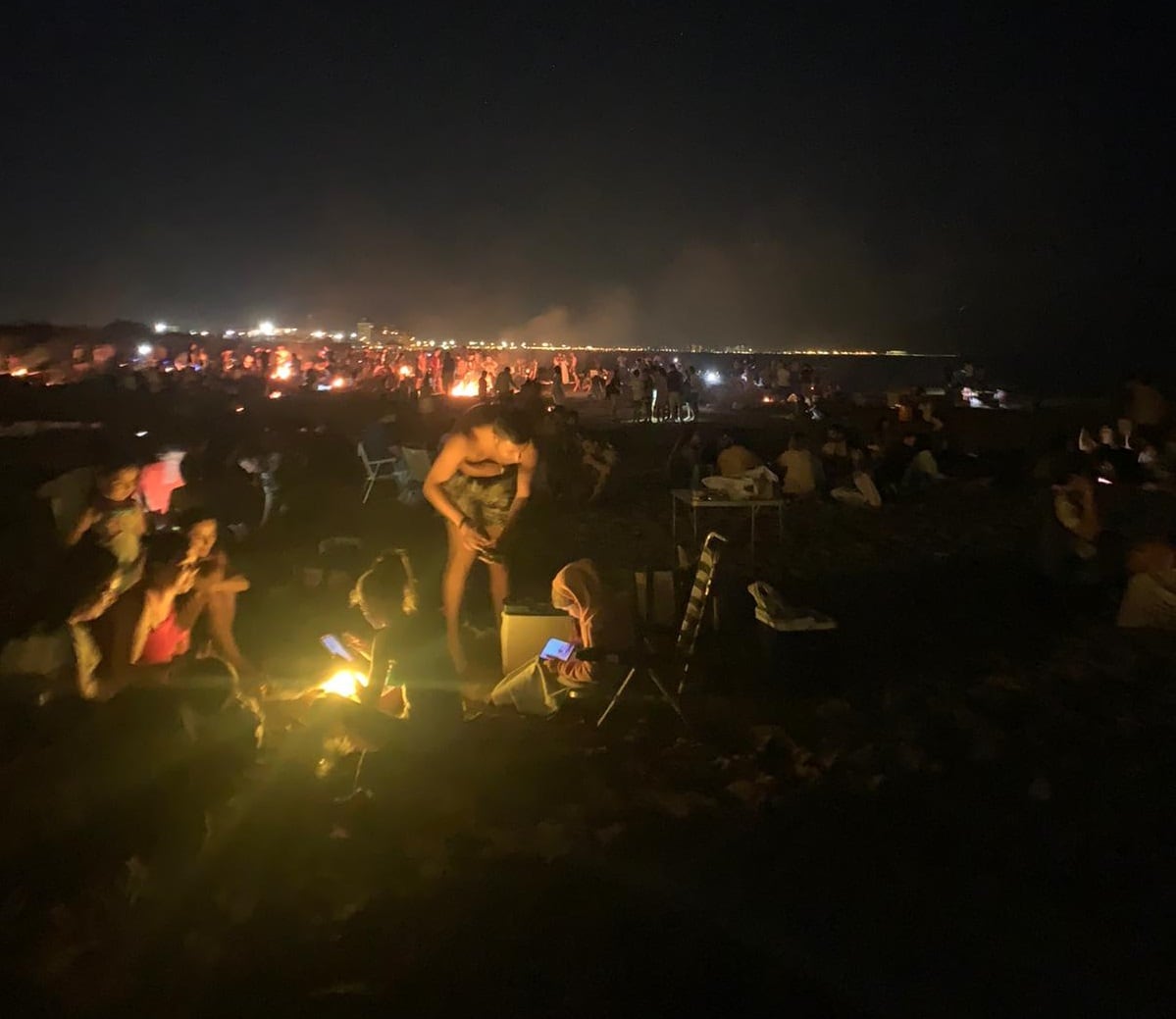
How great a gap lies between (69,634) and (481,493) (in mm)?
2446

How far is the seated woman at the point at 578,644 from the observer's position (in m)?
5.60

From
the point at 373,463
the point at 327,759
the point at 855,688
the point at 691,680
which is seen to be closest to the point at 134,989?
the point at 327,759

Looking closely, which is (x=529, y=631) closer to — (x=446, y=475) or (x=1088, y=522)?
(x=446, y=475)

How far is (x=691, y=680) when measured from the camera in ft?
20.6

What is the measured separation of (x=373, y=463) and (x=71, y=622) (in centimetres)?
877

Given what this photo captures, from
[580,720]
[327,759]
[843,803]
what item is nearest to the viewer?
[843,803]

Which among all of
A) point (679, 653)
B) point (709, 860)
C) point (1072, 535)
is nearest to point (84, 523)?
point (679, 653)

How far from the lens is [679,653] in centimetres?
595

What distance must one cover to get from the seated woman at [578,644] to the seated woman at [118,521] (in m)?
2.21

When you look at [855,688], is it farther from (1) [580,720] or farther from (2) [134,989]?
(2) [134,989]

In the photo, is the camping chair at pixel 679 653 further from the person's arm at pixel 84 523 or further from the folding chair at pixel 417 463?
the folding chair at pixel 417 463

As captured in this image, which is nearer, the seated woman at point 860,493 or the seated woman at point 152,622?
the seated woman at point 152,622

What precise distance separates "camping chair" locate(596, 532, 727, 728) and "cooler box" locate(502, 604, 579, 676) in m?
0.51

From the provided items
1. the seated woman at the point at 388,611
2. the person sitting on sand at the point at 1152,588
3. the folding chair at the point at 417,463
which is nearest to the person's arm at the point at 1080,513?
the person sitting on sand at the point at 1152,588
